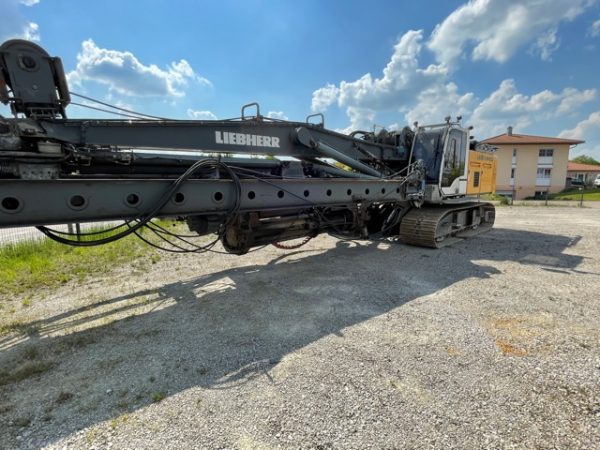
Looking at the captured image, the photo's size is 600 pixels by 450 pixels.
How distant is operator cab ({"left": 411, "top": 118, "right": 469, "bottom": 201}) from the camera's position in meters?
7.32

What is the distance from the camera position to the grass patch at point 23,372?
2.72 meters

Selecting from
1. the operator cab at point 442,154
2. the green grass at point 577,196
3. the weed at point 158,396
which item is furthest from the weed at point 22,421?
the green grass at point 577,196

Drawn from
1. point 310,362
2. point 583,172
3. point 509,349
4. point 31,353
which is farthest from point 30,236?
point 583,172

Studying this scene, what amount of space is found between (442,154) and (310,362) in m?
5.95

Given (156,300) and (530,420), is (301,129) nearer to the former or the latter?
(156,300)

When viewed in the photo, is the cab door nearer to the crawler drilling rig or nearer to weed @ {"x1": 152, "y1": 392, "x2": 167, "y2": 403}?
the crawler drilling rig

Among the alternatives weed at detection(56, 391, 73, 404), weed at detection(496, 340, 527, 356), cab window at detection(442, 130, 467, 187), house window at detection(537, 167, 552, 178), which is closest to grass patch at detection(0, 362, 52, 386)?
weed at detection(56, 391, 73, 404)

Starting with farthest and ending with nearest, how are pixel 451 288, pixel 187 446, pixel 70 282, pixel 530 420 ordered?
pixel 70 282
pixel 451 288
pixel 530 420
pixel 187 446

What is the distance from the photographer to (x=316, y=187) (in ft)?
15.4

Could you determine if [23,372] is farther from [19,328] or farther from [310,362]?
[310,362]

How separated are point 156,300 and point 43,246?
4.74 m

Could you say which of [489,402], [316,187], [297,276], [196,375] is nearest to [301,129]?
[316,187]

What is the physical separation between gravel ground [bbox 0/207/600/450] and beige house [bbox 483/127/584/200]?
4064 cm

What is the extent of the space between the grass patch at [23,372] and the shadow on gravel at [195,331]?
3 centimetres
